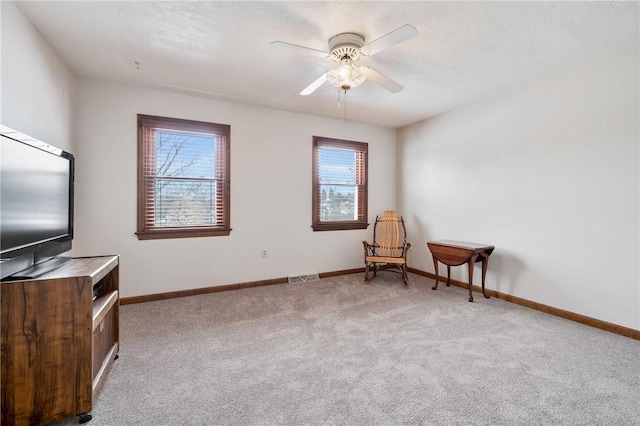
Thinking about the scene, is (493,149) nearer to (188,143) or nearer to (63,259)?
(188,143)

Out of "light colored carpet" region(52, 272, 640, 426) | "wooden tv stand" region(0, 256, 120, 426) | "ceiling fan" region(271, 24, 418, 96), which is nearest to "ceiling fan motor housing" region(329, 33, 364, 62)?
"ceiling fan" region(271, 24, 418, 96)

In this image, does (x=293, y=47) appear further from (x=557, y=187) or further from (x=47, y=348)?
(x=557, y=187)

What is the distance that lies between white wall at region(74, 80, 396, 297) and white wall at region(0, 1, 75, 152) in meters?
0.42

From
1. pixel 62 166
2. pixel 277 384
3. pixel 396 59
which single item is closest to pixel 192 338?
pixel 277 384

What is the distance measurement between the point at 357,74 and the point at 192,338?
2549mm

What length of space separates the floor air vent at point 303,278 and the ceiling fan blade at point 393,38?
2.99 metres

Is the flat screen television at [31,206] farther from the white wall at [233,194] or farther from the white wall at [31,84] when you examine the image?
the white wall at [233,194]

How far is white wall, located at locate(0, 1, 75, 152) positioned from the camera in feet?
6.08

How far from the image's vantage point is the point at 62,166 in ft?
6.55

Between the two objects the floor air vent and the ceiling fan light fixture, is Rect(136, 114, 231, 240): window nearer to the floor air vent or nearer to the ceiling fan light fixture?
the floor air vent

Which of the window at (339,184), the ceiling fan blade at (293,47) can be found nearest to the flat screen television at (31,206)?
the ceiling fan blade at (293,47)

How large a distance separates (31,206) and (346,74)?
7.14 ft

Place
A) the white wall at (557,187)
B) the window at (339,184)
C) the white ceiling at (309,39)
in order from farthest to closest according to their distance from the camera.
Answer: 1. the window at (339,184)
2. the white wall at (557,187)
3. the white ceiling at (309,39)

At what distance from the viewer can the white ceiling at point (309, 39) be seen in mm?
1973
